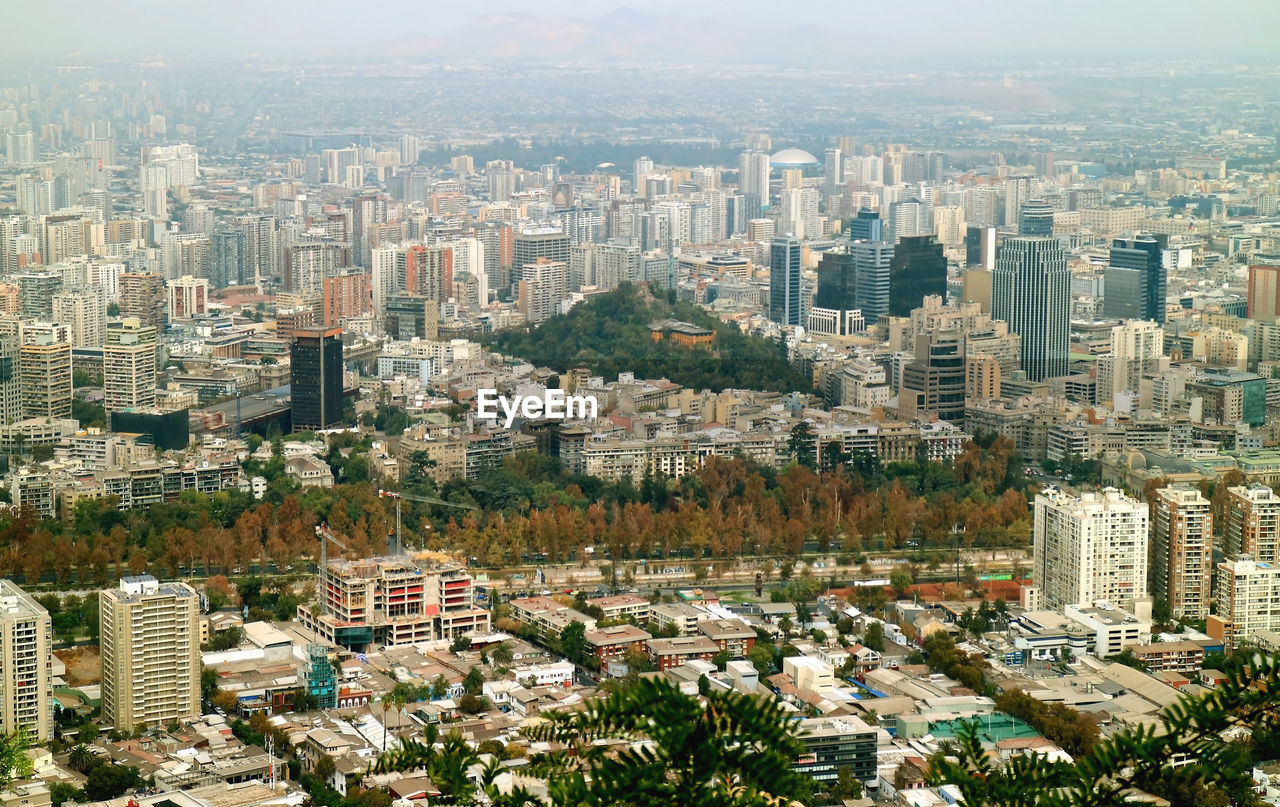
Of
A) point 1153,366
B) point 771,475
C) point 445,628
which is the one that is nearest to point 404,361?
point 771,475

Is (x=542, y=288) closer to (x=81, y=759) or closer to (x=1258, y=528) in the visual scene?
(x=1258, y=528)

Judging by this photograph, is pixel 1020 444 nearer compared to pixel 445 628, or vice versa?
pixel 445 628

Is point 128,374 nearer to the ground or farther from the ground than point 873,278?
nearer to the ground

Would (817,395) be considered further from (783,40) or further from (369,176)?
(369,176)

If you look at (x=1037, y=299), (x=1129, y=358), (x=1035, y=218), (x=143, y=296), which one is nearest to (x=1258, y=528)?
(x=1129, y=358)

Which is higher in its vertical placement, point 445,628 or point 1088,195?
point 1088,195

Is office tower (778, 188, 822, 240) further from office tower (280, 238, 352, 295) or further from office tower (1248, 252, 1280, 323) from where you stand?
office tower (1248, 252, 1280, 323)
